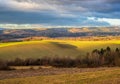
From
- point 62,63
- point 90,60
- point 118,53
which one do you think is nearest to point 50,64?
point 62,63

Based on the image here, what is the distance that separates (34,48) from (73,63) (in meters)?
41.8

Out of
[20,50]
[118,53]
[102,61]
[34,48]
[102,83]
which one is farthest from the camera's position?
[34,48]

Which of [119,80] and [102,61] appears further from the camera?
[102,61]

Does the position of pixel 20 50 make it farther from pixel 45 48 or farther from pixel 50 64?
pixel 50 64

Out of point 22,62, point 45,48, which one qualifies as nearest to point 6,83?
point 22,62

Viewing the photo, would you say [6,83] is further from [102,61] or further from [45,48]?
[45,48]

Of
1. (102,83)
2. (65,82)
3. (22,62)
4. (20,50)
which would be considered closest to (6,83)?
(65,82)

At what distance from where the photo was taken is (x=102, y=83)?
24.1 meters

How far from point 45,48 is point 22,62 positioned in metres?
41.0

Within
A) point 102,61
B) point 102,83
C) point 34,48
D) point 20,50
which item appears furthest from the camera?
point 34,48

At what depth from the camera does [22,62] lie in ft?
198

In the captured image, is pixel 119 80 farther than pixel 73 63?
No

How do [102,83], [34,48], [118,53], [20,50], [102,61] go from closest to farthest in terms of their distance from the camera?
[102,83], [102,61], [118,53], [20,50], [34,48]

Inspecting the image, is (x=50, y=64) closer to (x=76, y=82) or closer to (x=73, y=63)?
(x=73, y=63)
